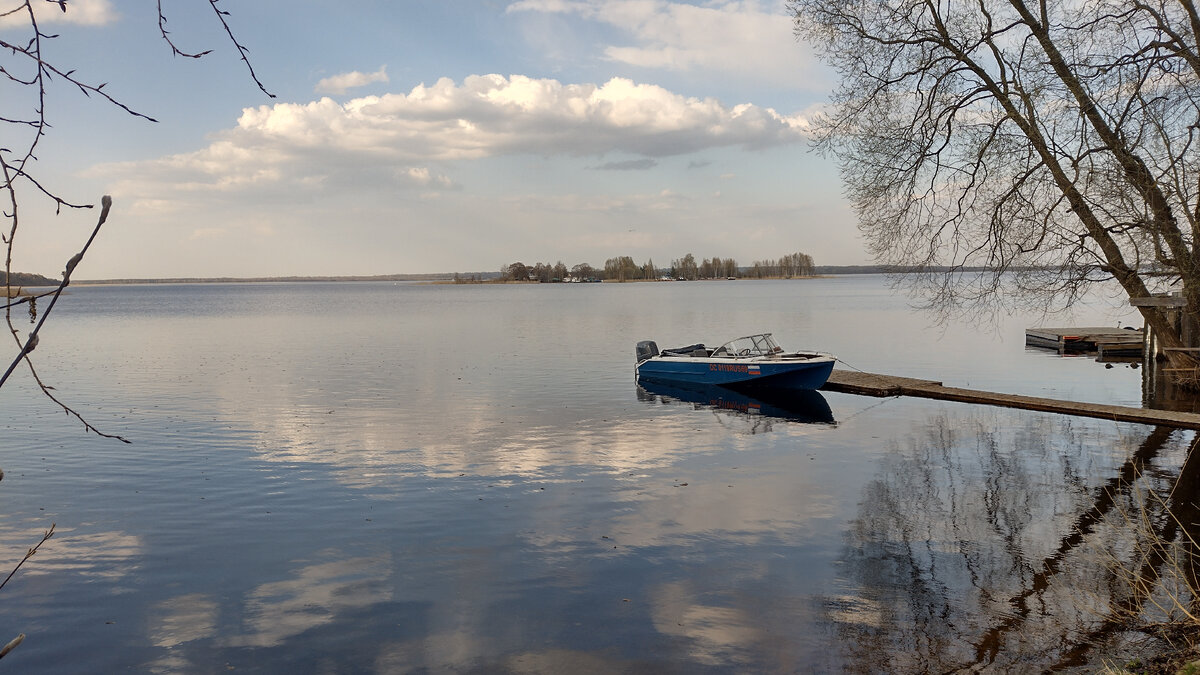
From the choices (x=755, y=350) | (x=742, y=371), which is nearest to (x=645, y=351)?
(x=755, y=350)

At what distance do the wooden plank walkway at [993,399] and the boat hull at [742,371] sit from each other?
168 cm

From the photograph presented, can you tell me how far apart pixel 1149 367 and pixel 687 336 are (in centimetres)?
2754

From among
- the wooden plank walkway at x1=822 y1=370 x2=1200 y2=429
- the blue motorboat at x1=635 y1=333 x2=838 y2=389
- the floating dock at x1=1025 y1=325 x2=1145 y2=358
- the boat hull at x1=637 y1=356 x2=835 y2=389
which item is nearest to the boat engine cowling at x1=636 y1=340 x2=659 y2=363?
the blue motorboat at x1=635 y1=333 x2=838 y2=389

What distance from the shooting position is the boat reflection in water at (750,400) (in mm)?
24781

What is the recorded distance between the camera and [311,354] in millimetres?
43750

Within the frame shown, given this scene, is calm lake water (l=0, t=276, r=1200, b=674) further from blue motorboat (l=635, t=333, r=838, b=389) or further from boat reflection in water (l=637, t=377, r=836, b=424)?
blue motorboat (l=635, t=333, r=838, b=389)

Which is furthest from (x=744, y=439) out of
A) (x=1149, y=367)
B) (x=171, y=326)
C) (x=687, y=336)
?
(x=171, y=326)

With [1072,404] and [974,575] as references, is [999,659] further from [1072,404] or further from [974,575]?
[1072,404]

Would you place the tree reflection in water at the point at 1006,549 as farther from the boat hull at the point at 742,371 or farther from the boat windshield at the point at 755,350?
the boat windshield at the point at 755,350

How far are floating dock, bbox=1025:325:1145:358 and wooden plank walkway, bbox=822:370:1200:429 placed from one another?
15831 millimetres

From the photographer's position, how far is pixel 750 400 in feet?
90.8

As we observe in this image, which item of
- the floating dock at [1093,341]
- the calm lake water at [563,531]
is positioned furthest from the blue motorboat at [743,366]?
the floating dock at [1093,341]

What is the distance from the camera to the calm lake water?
880 cm

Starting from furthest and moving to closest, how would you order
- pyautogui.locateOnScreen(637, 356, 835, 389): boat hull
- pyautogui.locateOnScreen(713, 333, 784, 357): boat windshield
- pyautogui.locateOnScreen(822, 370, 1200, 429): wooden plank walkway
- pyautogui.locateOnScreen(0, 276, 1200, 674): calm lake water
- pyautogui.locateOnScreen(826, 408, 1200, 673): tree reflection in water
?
pyautogui.locateOnScreen(713, 333, 784, 357): boat windshield
pyautogui.locateOnScreen(637, 356, 835, 389): boat hull
pyautogui.locateOnScreen(822, 370, 1200, 429): wooden plank walkway
pyautogui.locateOnScreen(0, 276, 1200, 674): calm lake water
pyautogui.locateOnScreen(826, 408, 1200, 673): tree reflection in water
